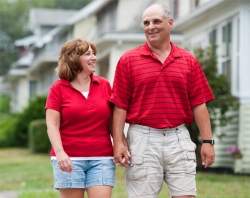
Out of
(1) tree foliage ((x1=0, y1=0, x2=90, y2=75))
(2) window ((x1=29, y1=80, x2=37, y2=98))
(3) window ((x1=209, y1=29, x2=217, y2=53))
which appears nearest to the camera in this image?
(3) window ((x1=209, y1=29, x2=217, y2=53))

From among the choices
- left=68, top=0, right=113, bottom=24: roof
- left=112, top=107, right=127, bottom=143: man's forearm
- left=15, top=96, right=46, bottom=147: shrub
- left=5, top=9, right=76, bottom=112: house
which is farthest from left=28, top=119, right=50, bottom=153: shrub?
left=112, top=107, right=127, bottom=143: man's forearm

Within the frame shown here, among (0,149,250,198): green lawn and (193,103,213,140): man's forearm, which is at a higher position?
(193,103,213,140): man's forearm

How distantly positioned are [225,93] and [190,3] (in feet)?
20.1

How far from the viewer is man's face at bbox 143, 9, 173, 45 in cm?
598

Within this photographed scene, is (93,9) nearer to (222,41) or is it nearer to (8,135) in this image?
(8,135)

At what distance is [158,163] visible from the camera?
5.95 meters

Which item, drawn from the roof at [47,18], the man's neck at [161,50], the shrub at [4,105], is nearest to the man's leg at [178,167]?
the man's neck at [161,50]

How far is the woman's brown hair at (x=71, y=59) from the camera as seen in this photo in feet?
20.0

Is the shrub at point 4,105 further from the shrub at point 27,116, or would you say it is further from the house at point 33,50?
the shrub at point 27,116

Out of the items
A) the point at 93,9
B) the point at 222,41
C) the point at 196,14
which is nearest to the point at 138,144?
the point at 222,41

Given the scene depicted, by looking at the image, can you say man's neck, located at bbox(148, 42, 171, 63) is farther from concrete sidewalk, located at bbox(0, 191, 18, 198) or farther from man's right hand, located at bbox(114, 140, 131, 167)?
concrete sidewalk, located at bbox(0, 191, 18, 198)

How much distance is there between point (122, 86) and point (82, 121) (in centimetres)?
42

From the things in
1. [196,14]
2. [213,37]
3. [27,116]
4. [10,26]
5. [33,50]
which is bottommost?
[27,116]

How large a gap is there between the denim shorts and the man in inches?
5.1
